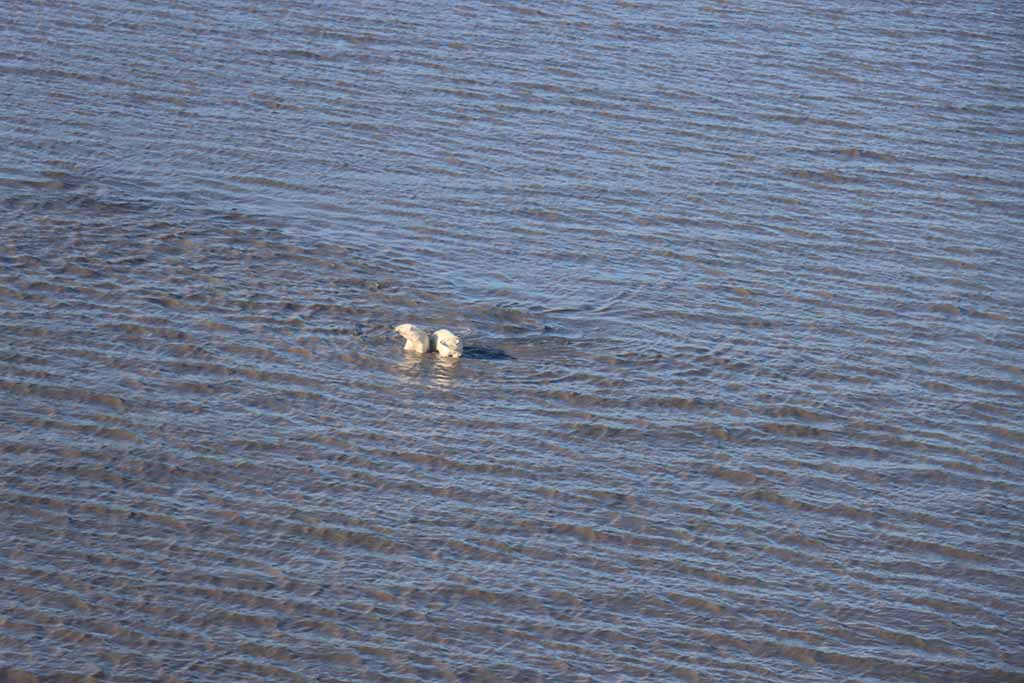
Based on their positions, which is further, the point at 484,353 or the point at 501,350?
the point at 501,350

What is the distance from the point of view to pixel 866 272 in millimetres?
26328

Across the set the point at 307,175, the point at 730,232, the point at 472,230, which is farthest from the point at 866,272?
the point at 307,175

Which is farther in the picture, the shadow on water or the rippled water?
the shadow on water

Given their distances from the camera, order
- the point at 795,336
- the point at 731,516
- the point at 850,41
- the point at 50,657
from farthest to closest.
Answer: the point at 850,41
the point at 795,336
the point at 731,516
the point at 50,657

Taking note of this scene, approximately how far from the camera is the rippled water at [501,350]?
17.5 metres

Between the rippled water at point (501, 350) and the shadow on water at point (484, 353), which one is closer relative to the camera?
the rippled water at point (501, 350)

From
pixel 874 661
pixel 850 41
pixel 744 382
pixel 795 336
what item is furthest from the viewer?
pixel 850 41

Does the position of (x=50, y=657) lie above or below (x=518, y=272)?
below

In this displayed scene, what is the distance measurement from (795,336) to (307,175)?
932cm

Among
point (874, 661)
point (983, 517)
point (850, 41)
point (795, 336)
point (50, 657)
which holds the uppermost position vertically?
point (850, 41)

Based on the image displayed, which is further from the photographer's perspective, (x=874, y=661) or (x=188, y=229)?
(x=188, y=229)

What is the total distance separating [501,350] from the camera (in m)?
23.0

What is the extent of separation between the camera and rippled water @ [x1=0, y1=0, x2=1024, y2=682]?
1753cm

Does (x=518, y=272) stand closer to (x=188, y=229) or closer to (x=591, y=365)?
(x=591, y=365)
